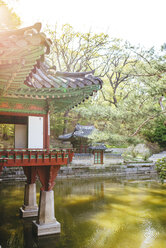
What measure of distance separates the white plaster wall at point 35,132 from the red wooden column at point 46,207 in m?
0.76

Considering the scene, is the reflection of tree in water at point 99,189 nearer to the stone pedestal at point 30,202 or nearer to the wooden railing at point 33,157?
the stone pedestal at point 30,202

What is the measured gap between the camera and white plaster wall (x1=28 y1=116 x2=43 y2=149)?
6.75 m

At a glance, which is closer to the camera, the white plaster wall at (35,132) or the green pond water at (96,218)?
the white plaster wall at (35,132)

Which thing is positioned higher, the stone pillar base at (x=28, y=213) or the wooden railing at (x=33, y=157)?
the wooden railing at (x=33, y=157)

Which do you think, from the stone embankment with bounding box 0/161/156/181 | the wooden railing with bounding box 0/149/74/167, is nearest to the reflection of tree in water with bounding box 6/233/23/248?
the wooden railing with bounding box 0/149/74/167

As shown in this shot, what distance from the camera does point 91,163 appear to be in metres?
21.0

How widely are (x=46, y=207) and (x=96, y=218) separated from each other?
10.2 feet

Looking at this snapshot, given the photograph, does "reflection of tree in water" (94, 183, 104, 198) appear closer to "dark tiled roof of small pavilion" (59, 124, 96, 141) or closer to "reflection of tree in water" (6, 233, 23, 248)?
"dark tiled roof of small pavilion" (59, 124, 96, 141)

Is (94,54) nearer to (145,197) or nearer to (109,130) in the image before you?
(109,130)

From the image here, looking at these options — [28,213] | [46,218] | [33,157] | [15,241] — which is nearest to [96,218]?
[28,213]

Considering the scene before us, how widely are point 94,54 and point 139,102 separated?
16.1 metres

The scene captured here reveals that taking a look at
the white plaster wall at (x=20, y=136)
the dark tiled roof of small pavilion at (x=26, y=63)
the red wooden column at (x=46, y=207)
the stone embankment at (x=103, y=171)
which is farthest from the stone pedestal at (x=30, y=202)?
the stone embankment at (x=103, y=171)

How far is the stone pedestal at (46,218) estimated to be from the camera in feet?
22.5

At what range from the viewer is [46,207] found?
22.6ft
